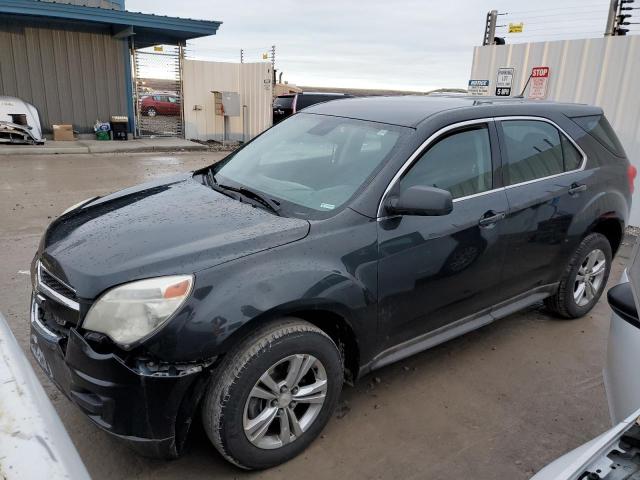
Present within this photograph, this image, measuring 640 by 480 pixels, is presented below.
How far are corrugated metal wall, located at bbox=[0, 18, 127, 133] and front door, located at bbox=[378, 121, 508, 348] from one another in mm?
13435

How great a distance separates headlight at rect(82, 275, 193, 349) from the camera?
7.04 feet

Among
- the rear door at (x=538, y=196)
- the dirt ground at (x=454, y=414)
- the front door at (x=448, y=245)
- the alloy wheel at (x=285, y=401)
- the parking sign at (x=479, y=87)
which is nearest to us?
the alloy wheel at (x=285, y=401)

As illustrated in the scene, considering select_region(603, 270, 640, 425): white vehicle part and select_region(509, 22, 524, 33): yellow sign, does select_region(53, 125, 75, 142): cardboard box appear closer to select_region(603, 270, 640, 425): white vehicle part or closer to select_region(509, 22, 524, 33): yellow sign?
select_region(509, 22, 524, 33): yellow sign

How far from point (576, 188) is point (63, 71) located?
13.8m

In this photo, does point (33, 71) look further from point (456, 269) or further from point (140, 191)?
point (456, 269)

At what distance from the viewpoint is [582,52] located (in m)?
6.96

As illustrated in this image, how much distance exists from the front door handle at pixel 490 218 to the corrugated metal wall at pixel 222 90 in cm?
1258

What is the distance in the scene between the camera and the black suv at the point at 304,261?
220 centimetres

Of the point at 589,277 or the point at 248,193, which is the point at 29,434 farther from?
the point at 589,277

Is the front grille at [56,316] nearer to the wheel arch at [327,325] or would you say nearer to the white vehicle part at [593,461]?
the wheel arch at [327,325]

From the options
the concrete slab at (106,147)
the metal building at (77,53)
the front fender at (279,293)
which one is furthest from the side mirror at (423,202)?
the metal building at (77,53)

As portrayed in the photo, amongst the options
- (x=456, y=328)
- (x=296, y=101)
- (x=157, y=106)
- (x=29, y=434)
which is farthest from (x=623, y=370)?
(x=157, y=106)

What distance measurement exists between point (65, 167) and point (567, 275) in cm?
970

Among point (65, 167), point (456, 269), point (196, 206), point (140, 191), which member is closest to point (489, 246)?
point (456, 269)
